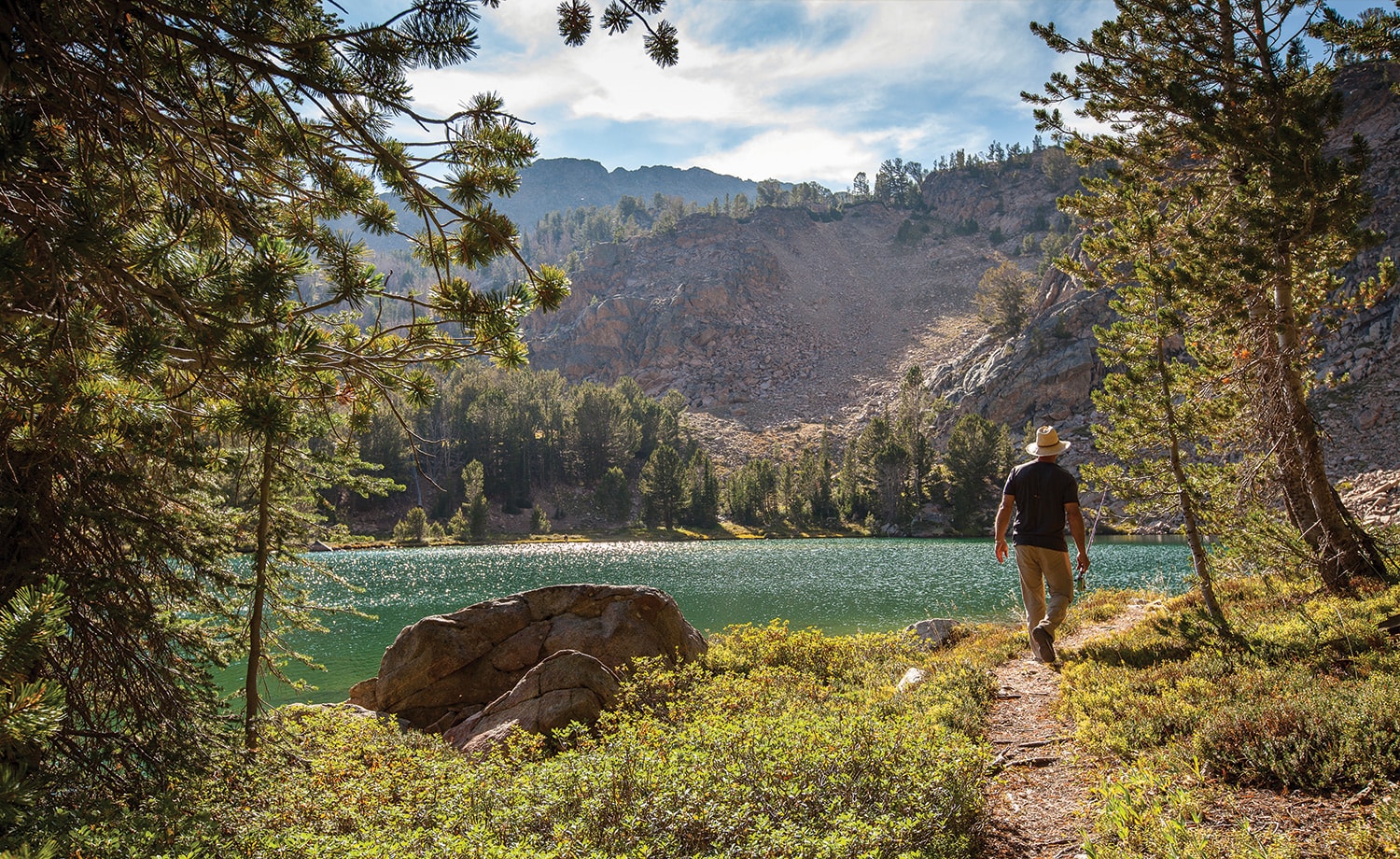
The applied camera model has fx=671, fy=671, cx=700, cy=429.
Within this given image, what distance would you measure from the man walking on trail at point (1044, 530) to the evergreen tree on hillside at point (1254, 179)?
3.01 meters

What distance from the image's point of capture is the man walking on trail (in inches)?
336

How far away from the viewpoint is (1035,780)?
5.49 m

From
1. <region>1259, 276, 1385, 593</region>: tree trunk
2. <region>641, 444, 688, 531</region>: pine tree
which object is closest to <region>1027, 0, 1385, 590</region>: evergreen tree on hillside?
<region>1259, 276, 1385, 593</region>: tree trunk

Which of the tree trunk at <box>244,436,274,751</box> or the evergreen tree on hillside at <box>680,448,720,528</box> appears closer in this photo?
the tree trunk at <box>244,436,274,751</box>

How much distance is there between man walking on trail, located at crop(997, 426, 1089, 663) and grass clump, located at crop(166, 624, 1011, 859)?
7.34 feet

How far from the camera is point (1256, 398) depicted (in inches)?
368

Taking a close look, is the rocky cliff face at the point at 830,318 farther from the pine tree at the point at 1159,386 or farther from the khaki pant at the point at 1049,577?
the khaki pant at the point at 1049,577

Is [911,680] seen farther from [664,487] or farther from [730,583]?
[664,487]

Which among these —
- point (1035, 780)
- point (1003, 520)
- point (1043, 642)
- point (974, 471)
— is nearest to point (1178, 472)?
point (1003, 520)

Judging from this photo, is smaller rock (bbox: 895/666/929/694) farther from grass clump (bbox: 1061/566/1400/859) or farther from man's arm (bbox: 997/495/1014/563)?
man's arm (bbox: 997/495/1014/563)

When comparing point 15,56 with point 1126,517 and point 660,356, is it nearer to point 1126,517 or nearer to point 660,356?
point 1126,517

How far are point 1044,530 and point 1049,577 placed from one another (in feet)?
2.00

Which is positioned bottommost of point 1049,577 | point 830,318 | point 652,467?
point 1049,577

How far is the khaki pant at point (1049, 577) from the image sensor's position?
8547 millimetres
